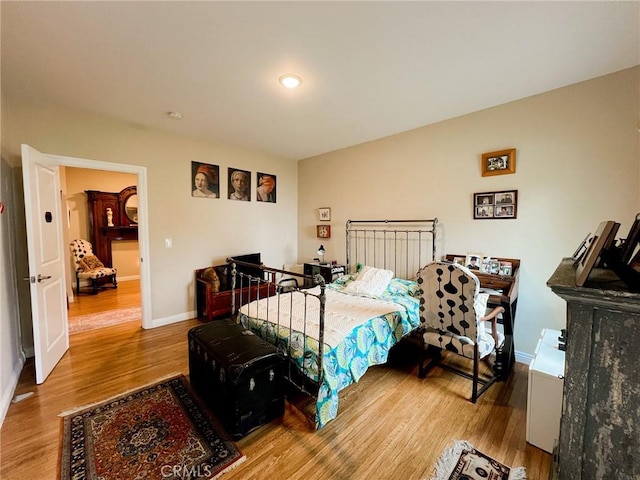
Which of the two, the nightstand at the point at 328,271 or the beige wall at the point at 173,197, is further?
the nightstand at the point at 328,271

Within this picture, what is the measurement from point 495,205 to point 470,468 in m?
2.39

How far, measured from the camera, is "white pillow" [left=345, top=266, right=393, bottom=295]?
313cm

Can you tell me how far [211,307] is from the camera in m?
3.77

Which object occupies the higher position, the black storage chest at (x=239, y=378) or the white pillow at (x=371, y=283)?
the white pillow at (x=371, y=283)

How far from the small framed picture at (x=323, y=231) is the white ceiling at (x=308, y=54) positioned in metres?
2.03

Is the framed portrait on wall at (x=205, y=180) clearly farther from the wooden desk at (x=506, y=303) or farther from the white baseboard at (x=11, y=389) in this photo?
the wooden desk at (x=506, y=303)

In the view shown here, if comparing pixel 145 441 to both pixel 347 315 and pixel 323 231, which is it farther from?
pixel 323 231

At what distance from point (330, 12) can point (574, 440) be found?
7.47 feet

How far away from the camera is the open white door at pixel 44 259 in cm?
233

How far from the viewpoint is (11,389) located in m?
2.20

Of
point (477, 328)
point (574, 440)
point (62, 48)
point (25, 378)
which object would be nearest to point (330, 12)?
point (62, 48)

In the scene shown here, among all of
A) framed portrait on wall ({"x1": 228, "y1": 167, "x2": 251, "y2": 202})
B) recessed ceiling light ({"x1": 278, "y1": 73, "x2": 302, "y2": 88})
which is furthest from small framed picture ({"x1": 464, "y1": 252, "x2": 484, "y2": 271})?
framed portrait on wall ({"x1": 228, "y1": 167, "x2": 251, "y2": 202})

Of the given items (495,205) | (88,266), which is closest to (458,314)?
(495,205)

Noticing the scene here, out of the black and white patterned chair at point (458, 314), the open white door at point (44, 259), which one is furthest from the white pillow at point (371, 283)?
the open white door at point (44, 259)
